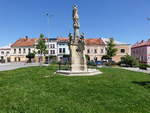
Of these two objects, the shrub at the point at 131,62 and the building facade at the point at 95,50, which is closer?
the shrub at the point at 131,62

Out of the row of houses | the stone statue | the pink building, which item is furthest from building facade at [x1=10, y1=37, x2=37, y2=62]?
the stone statue

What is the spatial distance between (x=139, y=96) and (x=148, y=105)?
1.18m

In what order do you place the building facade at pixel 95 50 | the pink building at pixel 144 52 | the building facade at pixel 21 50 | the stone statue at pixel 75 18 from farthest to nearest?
1. the building facade at pixel 21 50
2. the building facade at pixel 95 50
3. the pink building at pixel 144 52
4. the stone statue at pixel 75 18

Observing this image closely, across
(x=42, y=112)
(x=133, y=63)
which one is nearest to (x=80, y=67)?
(x=42, y=112)

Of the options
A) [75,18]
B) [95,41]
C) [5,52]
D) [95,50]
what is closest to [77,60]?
[75,18]

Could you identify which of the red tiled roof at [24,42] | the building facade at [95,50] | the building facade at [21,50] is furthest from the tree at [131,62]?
the red tiled roof at [24,42]

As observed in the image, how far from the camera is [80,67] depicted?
15242 millimetres

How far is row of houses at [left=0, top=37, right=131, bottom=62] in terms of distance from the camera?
186 feet

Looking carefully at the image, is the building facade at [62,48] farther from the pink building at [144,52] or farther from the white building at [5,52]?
the pink building at [144,52]

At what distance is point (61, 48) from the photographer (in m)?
58.6

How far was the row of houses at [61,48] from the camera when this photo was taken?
186 ft

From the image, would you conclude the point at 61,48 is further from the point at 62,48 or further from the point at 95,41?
the point at 95,41

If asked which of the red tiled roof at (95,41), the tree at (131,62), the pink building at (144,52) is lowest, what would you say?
the tree at (131,62)

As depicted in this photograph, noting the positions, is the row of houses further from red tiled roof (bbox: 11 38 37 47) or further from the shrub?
the shrub
